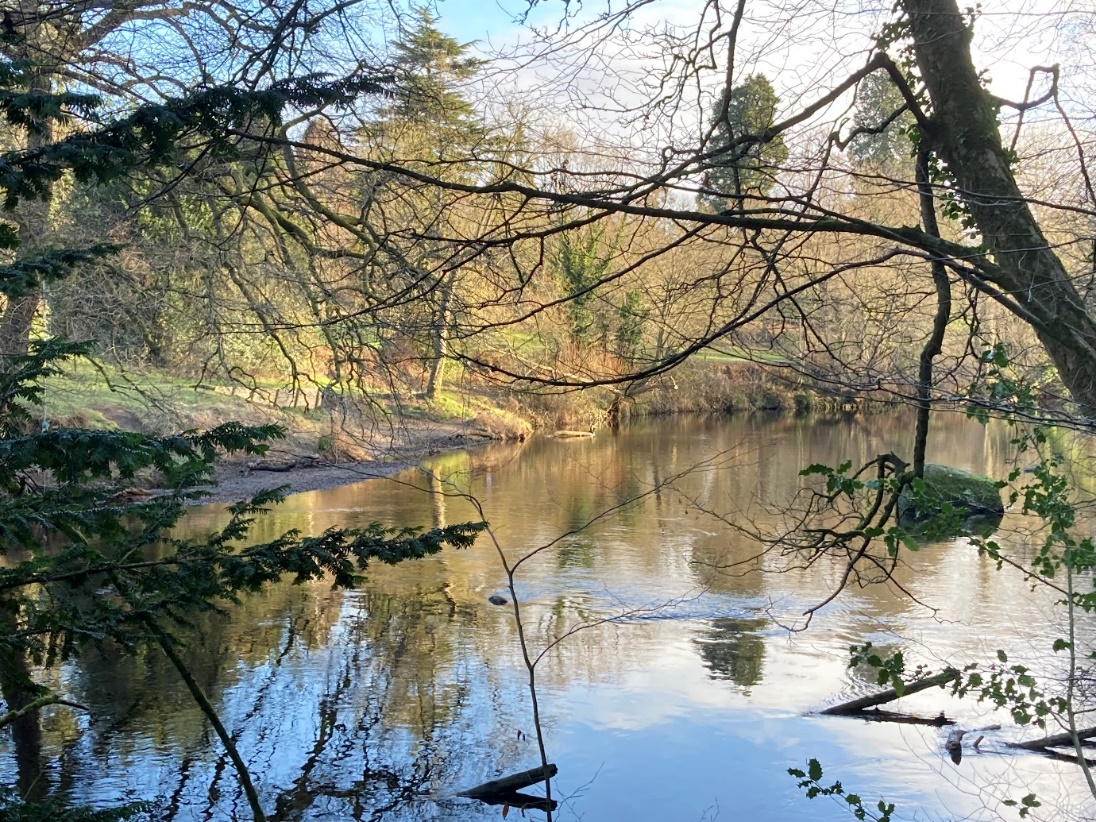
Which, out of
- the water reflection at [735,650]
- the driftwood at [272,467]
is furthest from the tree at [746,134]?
the driftwood at [272,467]

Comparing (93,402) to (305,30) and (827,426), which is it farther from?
(827,426)

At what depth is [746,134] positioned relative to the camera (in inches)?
175

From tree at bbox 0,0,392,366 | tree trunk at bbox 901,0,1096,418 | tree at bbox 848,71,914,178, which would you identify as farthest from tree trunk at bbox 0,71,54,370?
tree trunk at bbox 901,0,1096,418

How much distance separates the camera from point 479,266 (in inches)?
307

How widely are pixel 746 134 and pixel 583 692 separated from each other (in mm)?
5199

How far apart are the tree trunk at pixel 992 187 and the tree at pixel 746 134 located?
0.71 metres

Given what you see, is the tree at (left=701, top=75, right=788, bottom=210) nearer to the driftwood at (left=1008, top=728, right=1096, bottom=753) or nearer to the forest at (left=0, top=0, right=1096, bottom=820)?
the forest at (left=0, top=0, right=1096, bottom=820)

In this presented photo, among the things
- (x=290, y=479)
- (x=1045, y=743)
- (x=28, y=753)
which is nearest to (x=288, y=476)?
(x=290, y=479)

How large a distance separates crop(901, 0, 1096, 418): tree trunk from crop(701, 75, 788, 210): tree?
71 cm

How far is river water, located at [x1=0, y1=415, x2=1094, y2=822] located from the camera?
637cm

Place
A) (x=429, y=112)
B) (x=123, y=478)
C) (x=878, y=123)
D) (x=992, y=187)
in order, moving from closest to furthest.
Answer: (x=123, y=478) < (x=992, y=187) < (x=878, y=123) < (x=429, y=112)

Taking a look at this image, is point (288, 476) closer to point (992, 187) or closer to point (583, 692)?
point (583, 692)

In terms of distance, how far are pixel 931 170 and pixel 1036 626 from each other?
6.06m

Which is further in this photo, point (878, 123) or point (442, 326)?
point (878, 123)
